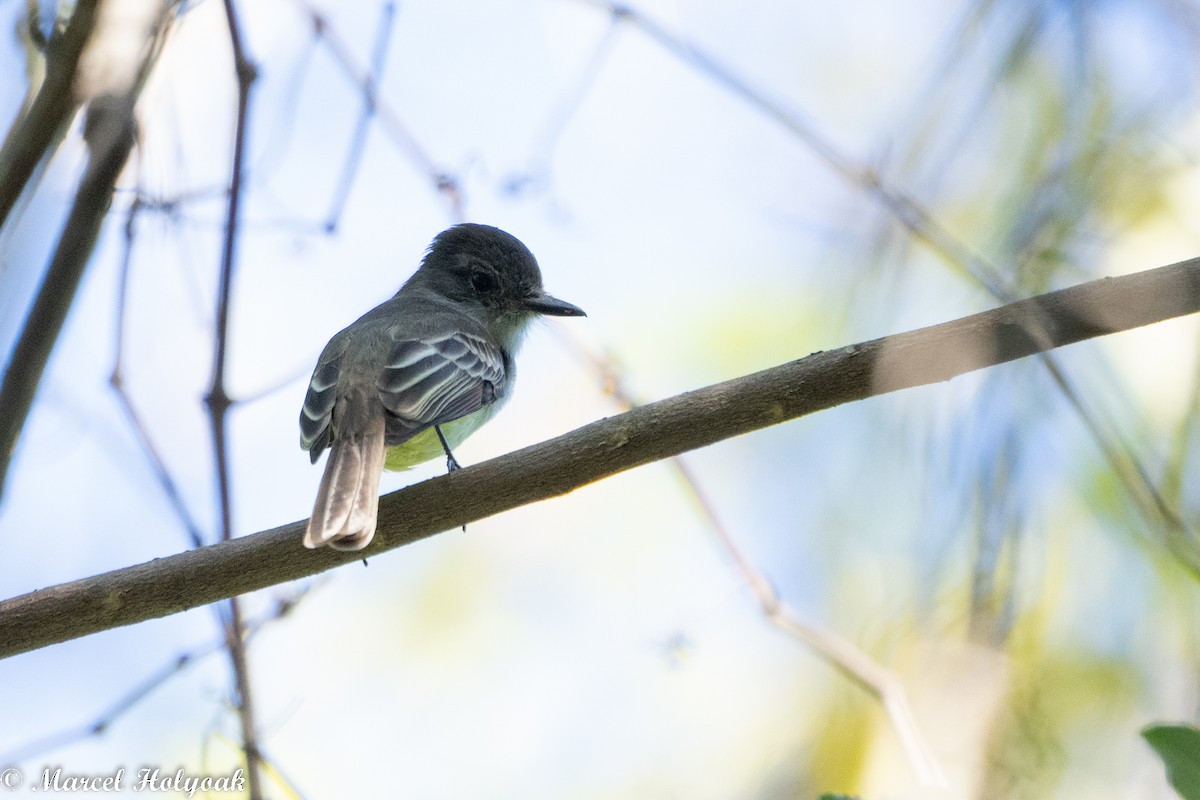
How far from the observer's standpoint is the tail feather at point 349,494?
273 centimetres

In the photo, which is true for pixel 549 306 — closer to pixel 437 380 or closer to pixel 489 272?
pixel 489 272

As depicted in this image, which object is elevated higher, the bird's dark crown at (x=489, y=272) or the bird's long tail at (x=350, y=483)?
the bird's dark crown at (x=489, y=272)

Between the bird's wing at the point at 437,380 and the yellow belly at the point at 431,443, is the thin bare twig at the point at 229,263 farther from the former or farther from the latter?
the yellow belly at the point at 431,443

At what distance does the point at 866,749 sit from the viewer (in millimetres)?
3473

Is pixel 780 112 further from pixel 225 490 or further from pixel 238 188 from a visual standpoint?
pixel 225 490

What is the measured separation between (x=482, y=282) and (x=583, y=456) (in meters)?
2.29

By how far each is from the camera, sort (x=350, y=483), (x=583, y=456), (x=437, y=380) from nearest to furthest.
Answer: (x=583, y=456), (x=350, y=483), (x=437, y=380)

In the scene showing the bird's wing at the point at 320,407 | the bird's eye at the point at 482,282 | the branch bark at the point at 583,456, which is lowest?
the branch bark at the point at 583,456

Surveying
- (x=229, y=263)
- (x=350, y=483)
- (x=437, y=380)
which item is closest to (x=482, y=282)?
(x=437, y=380)

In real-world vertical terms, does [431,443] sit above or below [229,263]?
below

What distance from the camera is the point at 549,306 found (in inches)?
184

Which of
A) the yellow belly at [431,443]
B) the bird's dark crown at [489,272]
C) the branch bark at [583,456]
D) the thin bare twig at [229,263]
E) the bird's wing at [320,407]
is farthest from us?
the bird's dark crown at [489,272]

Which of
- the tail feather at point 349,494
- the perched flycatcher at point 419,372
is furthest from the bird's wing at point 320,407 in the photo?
the tail feather at point 349,494

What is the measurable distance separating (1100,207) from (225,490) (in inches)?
93.2
